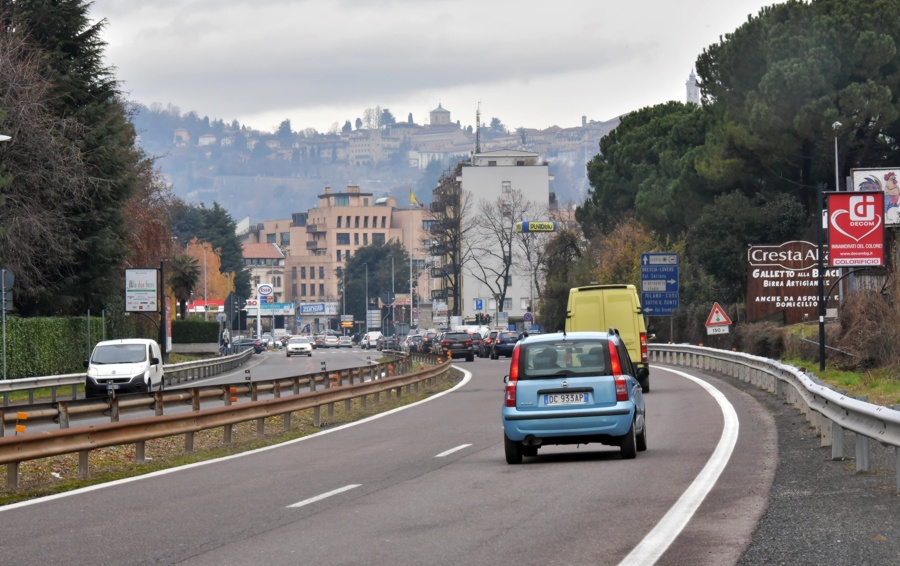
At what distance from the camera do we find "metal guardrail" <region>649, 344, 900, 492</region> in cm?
1295

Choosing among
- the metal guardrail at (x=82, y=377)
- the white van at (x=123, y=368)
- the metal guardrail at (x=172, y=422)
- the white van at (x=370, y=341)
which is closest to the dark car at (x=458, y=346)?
the metal guardrail at (x=82, y=377)

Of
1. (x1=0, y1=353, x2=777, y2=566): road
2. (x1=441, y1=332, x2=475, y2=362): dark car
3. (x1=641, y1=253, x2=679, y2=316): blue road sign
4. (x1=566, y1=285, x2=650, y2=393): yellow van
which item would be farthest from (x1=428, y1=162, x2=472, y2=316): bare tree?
(x1=0, y1=353, x2=777, y2=566): road

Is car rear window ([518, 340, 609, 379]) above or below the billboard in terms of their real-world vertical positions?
below

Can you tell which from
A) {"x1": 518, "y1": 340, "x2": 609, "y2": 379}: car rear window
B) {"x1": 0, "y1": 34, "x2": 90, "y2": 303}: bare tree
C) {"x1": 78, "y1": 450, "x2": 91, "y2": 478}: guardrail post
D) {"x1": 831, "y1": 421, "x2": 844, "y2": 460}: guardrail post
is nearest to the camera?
{"x1": 831, "y1": 421, "x2": 844, "y2": 460}: guardrail post

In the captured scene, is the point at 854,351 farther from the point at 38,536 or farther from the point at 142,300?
the point at 142,300

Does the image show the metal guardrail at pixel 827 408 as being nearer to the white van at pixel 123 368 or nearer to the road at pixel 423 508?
the road at pixel 423 508

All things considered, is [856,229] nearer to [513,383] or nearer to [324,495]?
[513,383]

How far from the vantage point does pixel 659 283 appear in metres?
63.5

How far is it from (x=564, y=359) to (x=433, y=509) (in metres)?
5.26

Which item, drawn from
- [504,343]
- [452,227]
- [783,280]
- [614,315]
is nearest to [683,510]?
[614,315]

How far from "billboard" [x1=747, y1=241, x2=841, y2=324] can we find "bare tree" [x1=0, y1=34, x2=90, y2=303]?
24.5m

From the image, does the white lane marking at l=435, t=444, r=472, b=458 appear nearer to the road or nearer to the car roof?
the road

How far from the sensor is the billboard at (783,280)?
51.6m

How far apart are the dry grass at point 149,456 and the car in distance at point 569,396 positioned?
4701 mm
